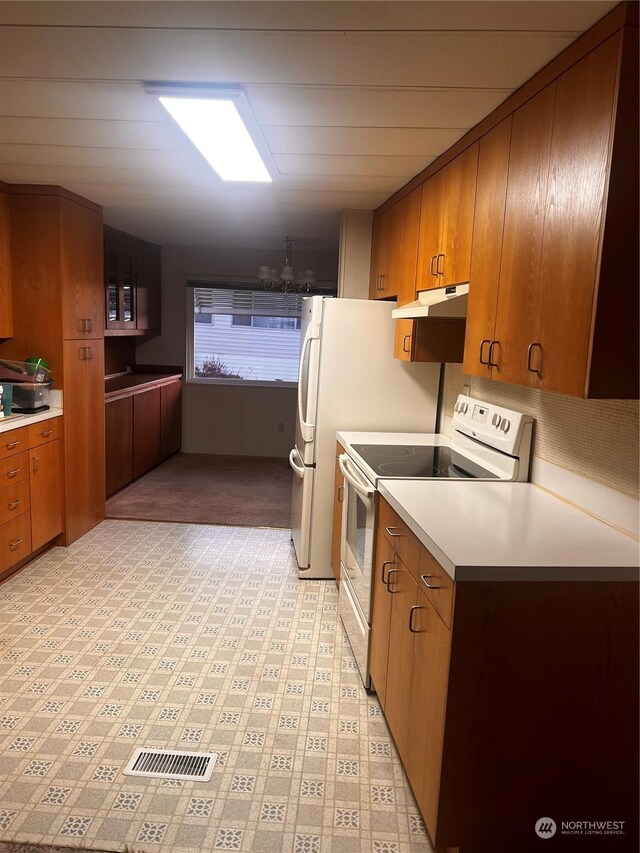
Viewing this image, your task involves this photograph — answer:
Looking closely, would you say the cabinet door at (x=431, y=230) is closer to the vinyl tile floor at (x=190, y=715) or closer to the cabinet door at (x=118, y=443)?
the vinyl tile floor at (x=190, y=715)

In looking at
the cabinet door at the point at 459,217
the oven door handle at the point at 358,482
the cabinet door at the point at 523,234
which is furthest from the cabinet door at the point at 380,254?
the cabinet door at the point at 523,234

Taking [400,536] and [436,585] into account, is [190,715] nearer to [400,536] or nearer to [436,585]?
[400,536]

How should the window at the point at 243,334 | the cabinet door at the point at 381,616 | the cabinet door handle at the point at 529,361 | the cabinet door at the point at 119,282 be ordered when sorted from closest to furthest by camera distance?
1. the cabinet door handle at the point at 529,361
2. the cabinet door at the point at 381,616
3. the cabinet door at the point at 119,282
4. the window at the point at 243,334

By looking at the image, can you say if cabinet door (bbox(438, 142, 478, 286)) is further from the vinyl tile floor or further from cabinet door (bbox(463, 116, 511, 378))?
the vinyl tile floor

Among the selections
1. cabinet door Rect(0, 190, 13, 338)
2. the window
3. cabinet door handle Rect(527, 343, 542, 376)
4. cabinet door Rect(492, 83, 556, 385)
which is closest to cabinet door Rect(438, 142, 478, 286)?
cabinet door Rect(492, 83, 556, 385)

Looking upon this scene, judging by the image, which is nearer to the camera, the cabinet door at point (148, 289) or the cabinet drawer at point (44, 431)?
the cabinet drawer at point (44, 431)

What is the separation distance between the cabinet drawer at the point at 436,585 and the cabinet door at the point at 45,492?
261 cm

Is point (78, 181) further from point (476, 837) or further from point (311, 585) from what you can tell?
point (476, 837)

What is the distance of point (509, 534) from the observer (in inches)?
66.9

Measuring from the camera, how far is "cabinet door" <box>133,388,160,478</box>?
5.51m

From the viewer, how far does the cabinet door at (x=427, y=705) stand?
1.54 meters

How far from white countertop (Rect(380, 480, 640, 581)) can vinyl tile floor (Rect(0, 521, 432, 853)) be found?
2.90 ft

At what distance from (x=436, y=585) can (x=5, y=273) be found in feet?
10.6

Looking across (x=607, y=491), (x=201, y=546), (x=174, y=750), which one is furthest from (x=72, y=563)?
(x=607, y=491)
